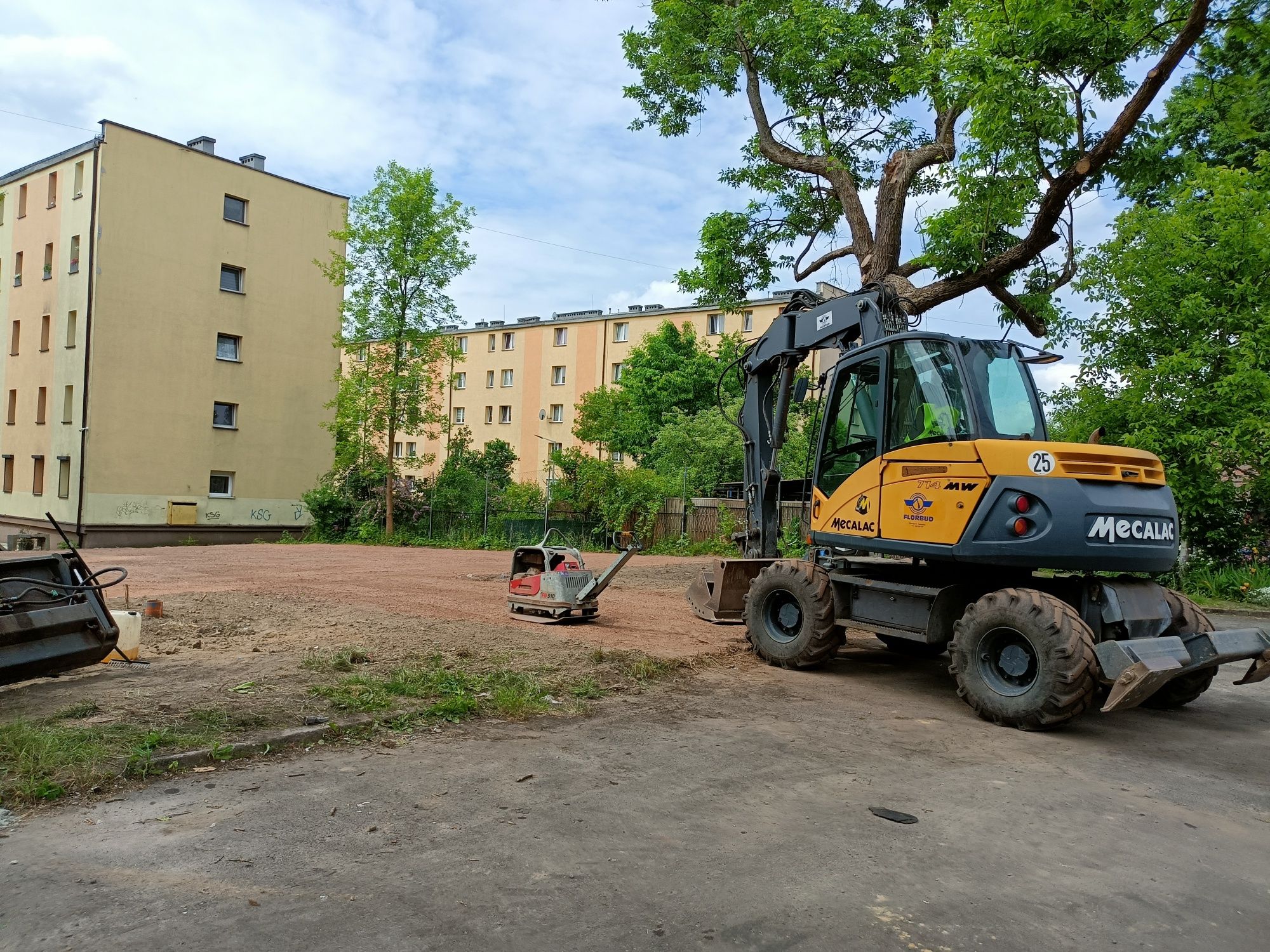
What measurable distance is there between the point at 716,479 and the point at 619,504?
3.19 m

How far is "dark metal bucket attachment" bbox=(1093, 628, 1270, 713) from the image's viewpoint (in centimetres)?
652

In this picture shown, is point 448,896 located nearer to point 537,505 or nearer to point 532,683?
point 532,683

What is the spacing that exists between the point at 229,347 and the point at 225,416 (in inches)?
95.6

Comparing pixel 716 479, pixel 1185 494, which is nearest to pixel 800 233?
pixel 1185 494

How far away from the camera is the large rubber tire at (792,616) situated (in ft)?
29.0

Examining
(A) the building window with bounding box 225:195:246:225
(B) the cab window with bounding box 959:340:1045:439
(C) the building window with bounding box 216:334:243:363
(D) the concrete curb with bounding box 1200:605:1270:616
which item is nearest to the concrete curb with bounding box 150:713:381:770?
(B) the cab window with bounding box 959:340:1045:439

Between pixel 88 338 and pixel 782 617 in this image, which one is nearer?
pixel 782 617

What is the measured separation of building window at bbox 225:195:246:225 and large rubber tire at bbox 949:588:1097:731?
31949 mm

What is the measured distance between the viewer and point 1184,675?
24.6ft

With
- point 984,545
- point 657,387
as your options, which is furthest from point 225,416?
point 984,545

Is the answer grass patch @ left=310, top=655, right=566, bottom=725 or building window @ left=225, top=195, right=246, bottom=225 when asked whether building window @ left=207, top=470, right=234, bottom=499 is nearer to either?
building window @ left=225, top=195, right=246, bottom=225

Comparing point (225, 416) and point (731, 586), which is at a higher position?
point (225, 416)

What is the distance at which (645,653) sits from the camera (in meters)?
9.23

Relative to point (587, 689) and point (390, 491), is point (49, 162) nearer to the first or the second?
point (390, 491)
